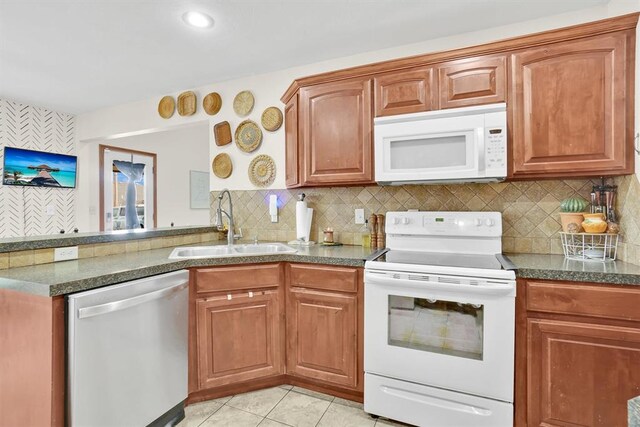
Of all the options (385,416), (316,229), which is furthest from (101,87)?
(385,416)

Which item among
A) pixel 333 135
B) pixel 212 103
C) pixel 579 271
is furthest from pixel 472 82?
pixel 212 103

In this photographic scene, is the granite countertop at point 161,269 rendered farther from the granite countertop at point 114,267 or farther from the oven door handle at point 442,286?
the oven door handle at point 442,286

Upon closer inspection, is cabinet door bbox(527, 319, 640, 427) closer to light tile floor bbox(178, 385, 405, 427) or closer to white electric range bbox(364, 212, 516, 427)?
white electric range bbox(364, 212, 516, 427)

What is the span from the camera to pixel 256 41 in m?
2.35

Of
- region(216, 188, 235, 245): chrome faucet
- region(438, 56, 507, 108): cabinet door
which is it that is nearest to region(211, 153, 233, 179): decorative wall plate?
region(216, 188, 235, 245): chrome faucet

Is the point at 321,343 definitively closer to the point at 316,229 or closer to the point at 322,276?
the point at 322,276

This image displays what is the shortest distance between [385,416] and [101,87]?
3.82 meters

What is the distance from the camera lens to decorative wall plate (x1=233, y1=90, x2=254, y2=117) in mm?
2975

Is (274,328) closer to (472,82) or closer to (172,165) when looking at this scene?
(472,82)

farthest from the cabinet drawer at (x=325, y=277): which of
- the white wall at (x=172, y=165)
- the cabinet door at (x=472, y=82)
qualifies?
the white wall at (x=172, y=165)

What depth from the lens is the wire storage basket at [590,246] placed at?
1791 mm

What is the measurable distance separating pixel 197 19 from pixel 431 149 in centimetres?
170

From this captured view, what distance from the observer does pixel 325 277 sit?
1.97 meters

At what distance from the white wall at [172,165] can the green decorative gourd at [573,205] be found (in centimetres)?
441
